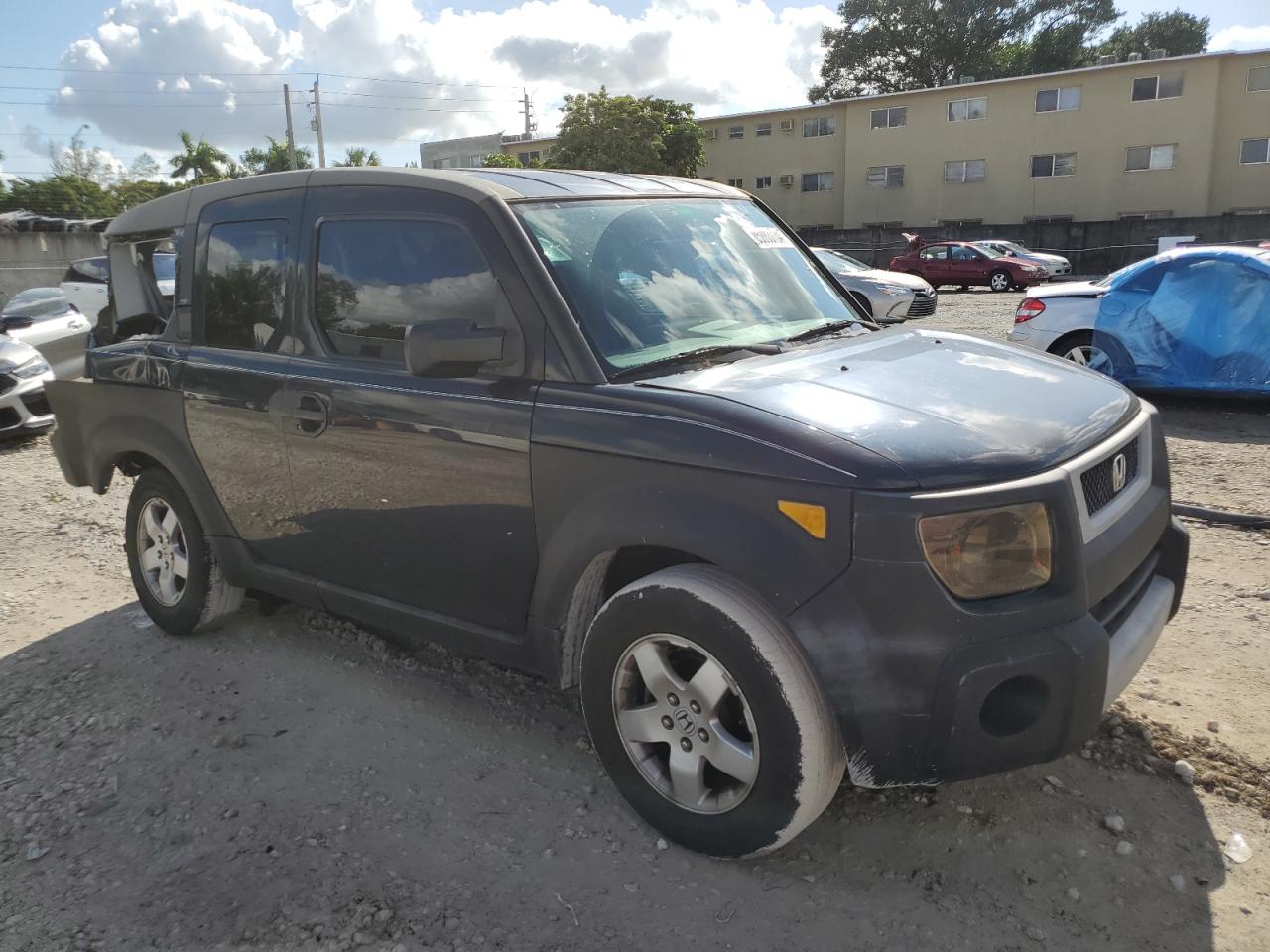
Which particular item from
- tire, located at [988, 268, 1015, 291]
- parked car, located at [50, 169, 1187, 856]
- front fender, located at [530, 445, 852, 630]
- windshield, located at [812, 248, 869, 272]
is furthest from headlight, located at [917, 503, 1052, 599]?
tire, located at [988, 268, 1015, 291]

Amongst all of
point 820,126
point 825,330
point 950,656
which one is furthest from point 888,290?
point 820,126

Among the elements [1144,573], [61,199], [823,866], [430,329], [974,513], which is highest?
[61,199]

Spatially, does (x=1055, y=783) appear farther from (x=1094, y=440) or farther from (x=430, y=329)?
(x=430, y=329)

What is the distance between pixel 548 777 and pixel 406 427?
1247mm

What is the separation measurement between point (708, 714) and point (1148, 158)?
144ft

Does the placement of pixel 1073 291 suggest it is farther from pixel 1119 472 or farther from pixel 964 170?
pixel 964 170

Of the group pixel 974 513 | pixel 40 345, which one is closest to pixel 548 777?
pixel 974 513

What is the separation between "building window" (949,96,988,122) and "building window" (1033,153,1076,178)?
304 cm

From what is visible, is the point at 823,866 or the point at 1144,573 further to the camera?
the point at 1144,573

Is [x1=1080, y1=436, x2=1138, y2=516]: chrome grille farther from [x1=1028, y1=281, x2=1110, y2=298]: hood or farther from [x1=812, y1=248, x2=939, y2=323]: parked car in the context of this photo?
[x1=812, y1=248, x2=939, y2=323]: parked car

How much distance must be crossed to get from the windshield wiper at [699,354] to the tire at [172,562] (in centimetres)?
235

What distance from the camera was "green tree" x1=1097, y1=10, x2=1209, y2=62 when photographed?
193 feet

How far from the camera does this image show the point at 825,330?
11.9ft

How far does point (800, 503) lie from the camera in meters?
2.43
